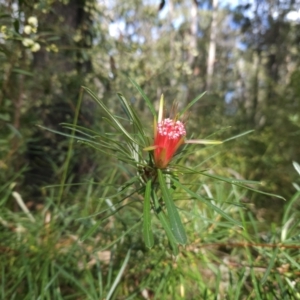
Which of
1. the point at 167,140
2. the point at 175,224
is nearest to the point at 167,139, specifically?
the point at 167,140

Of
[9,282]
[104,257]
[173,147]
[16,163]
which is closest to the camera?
[173,147]

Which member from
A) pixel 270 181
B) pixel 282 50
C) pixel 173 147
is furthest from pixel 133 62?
pixel 282 50

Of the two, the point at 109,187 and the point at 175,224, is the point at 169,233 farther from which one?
the point at 109,187

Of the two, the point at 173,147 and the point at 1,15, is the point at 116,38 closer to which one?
the point at 1,15

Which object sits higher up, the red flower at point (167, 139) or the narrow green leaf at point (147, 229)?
the red flower at point (167, 139)

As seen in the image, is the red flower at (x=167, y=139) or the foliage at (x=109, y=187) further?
the foliage at (x=109, y=187)

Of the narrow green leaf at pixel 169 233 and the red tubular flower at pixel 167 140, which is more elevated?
the red tubular flower at pixel 167 140

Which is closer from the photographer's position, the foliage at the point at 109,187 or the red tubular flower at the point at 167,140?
the red tubular flower at the point at 167,140

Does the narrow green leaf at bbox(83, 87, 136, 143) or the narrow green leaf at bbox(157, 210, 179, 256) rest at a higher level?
the narrow green leaf at bbox(83, 87, 136, 143)
